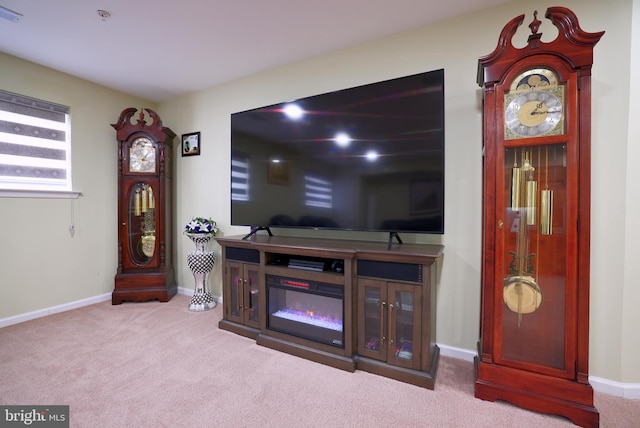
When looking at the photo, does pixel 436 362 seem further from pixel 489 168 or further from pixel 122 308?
pixel 122 308

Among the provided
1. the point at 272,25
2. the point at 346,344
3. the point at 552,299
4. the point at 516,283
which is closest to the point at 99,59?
the point at 272,25

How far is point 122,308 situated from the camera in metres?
2.97

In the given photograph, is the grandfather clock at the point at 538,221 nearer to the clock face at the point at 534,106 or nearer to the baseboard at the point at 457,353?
the clock face at the point at 534,106

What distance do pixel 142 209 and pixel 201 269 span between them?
3.57 feet

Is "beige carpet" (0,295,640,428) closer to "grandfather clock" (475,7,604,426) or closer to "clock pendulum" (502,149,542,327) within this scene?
"grandfather clock" (475,7,604,426)

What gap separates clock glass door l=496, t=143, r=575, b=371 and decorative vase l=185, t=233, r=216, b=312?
2641 mm

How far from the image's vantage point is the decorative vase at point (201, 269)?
2.93 meters

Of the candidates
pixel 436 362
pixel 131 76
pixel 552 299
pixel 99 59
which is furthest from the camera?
pixel 131 76

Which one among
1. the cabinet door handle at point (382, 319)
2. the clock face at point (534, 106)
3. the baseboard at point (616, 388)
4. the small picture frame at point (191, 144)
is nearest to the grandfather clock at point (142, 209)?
the small picture frame at point (191, 144)

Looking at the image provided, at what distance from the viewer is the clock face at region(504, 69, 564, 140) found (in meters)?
1.45

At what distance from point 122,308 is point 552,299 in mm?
3755

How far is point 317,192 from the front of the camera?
2.21 meters

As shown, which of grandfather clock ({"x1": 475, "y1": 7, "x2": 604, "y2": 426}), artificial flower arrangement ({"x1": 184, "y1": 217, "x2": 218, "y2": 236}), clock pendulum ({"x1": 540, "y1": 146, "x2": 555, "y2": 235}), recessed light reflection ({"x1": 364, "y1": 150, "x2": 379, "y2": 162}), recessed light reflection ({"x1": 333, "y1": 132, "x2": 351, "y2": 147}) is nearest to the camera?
grandfather clock ({"x1": 475, "y1": 7, "x2": 604, "y2": 426})

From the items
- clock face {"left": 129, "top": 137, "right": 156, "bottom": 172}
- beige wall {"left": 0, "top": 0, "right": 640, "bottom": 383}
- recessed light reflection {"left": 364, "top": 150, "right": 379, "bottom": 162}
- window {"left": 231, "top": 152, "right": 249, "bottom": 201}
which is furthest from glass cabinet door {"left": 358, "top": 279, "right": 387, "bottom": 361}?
clock face {"left": 129, "top": 137, "right": 156, "bottom": 172}
